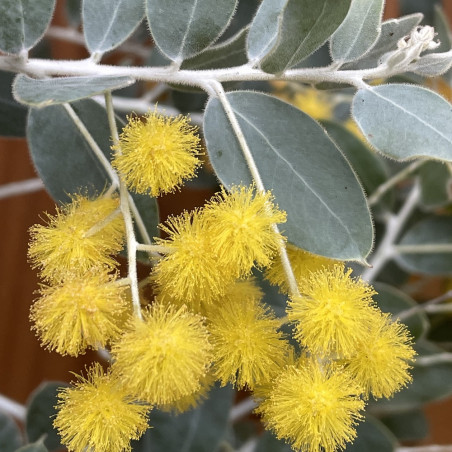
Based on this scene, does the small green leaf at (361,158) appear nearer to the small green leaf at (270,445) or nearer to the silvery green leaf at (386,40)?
the silvery green leaf at (386,40)

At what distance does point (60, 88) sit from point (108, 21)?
0.19 m

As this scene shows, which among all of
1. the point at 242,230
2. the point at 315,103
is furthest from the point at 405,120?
the point at 315,103

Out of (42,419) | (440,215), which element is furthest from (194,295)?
(440,215)

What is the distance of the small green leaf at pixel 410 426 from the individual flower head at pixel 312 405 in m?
0.67

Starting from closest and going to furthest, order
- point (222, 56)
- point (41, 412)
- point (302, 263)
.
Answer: point (302, 263) < point (222, 56) < point (41, 412)

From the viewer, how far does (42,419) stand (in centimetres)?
81

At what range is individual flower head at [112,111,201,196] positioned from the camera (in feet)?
1.69

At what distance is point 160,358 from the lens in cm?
46

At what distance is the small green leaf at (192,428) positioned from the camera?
85 centimetres

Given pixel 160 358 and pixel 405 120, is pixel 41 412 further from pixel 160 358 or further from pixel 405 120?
pixel 405 120

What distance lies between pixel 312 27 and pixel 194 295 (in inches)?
10.4

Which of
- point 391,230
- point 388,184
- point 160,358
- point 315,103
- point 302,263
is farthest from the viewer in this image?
point 315,103

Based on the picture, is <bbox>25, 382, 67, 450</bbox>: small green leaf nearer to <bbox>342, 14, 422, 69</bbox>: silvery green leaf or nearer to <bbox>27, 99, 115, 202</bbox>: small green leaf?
<bbox>27, 99, 115, 202</bbox>: small green leaf

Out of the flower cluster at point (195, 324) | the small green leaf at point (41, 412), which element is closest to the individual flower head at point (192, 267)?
the flower cluster at point (195, 324)
